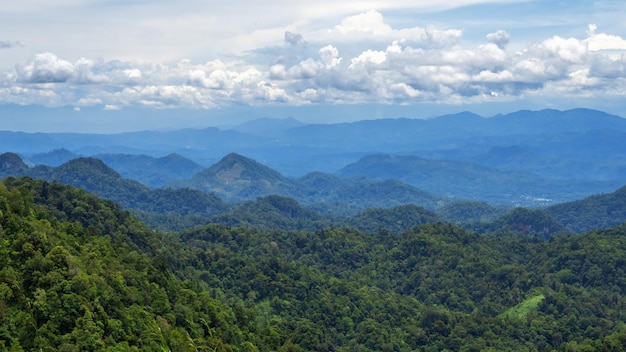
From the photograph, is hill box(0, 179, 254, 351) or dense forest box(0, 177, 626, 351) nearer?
hill box(0, 179, 254, 351)

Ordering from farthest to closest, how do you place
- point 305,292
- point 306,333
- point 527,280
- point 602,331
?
point 527,280 < point 305,292 < point 602,331 < point 306,333

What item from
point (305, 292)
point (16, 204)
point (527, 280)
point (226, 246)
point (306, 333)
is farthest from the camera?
point (226, 246)

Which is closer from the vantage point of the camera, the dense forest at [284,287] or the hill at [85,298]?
the hill at [85,298]

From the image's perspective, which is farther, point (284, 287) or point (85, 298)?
point (284, 287)

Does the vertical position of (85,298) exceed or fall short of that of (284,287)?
it exceeds it

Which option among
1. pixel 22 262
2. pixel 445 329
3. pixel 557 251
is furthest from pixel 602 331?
pixel 22 262

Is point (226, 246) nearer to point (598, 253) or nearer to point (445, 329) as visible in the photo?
point (445, 329)

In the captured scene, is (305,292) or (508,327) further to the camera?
(305,292)

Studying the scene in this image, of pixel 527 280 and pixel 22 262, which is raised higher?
Result: pixel 22 262
